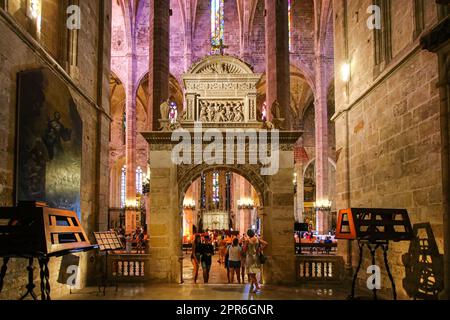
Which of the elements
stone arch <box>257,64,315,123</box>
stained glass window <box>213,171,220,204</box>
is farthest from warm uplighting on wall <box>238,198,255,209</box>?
stone arch <box>257,64,315,123</box>

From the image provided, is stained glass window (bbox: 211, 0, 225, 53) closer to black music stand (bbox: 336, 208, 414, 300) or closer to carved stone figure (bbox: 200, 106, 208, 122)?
carved stone figure (bbox: 200, 106, 208, 122)

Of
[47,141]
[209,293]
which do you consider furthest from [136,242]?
[47,141]

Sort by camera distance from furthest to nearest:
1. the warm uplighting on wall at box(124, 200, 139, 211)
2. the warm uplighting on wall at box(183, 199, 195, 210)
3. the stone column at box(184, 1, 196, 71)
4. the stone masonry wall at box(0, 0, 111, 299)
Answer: the stone column at box(184, 1, 196, 71), the warm uplighting on wall at box(183, 199, 195, 210), the warm uplighting on wall at box(124, 200, 139, 211), the stone masonry wall at box(0, 0, 111, 299)

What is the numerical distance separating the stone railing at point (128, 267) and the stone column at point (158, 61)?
6.97 meters

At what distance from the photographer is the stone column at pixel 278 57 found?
17.6m

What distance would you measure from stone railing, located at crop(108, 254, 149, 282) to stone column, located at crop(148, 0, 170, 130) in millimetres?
6966

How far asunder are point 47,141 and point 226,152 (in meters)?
4.56

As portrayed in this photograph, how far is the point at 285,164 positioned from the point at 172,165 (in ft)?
9.76

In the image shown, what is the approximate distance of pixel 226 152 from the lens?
11109 millimetres

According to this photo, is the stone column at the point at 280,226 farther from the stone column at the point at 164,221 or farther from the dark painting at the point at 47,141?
the dark painting at the point at 47,141

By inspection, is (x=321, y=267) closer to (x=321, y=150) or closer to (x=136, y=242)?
(x=136, y=242)

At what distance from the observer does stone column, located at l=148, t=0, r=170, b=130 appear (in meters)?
17.2

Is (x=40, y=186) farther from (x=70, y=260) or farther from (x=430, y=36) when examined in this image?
(x=430, y=36)

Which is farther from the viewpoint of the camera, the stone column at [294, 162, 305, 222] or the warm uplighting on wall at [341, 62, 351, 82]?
the stone column at [294, 162, 305, 222]
